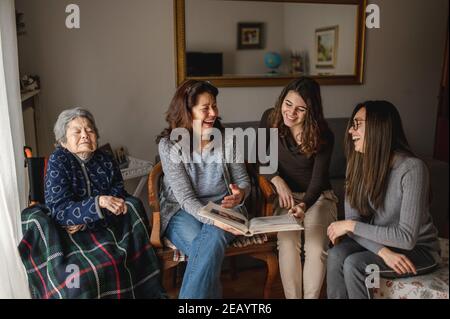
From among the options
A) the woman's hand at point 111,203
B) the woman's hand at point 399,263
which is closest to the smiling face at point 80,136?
the woman's hand at point 111,203

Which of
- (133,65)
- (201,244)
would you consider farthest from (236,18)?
(201,244)

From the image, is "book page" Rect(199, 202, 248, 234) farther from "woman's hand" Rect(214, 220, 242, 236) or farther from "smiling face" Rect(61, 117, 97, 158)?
"smiling face" Rect(61, 117, 97, 158)

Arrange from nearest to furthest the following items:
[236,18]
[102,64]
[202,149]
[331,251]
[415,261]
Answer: [415,261]
[331,251]
[202,149]
[102,64]
[236,18]

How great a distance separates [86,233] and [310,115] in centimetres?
95

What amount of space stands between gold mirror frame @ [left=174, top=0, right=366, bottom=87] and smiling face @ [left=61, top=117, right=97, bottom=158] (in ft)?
2.36

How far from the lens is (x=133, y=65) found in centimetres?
204

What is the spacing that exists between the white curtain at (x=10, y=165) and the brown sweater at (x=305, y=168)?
3.16 feet

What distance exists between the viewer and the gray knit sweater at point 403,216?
53.1 inches

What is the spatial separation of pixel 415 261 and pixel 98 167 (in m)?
1.12

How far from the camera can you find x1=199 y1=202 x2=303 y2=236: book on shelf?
1472mm

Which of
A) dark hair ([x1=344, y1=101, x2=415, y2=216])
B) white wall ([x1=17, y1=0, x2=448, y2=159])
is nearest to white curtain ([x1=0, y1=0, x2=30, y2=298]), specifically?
white wall ([x1=17, y1=0, x2=448, y2=159])

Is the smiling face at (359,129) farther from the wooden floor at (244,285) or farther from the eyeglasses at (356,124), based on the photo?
the wooden floor at (244,285)
